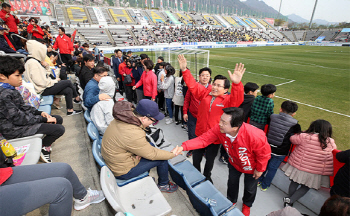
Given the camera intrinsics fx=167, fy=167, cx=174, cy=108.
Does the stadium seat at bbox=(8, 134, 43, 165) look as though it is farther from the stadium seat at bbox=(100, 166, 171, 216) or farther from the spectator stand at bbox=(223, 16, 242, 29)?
the spectator stand at bbox=(223, 16, 242, 29)

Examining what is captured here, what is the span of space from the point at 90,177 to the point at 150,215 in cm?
133

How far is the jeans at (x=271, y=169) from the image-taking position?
3020 millimetres

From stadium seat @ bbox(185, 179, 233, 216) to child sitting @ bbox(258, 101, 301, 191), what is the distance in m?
1.27

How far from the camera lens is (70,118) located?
15.2 ft

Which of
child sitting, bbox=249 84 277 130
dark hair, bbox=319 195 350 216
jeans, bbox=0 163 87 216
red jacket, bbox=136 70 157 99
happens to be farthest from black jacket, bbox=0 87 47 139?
child sitting, bbox=249 84 277 130

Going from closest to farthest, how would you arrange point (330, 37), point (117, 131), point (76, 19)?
point (117, 131) < point (76, 19) < point (330, 37)

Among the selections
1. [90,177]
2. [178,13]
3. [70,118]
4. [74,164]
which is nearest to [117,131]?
[90,177]

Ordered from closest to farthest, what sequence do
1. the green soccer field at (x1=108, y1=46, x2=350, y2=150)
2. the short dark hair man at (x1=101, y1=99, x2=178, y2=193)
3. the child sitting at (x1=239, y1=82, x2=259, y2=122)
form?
1. the short dark hair man at (x1=101, y1=99, x2=178, y2=193)
2. the child sitting at (x1=239, y1=82, x2=259, y2=122)
3. the green soccer field at (x1=108, y1=46, x2=350, y2=150)

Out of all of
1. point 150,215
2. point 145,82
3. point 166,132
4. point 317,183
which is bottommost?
point 166,132

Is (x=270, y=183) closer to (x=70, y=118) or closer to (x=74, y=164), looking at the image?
(x=74, y=164)

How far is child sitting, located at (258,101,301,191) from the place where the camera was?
2.78 meters

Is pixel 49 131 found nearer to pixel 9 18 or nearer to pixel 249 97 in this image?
pixel 249 97

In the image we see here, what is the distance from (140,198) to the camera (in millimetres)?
2121

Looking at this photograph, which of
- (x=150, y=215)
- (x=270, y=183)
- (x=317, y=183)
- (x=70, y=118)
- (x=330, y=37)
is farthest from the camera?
(x=330, y=37)
